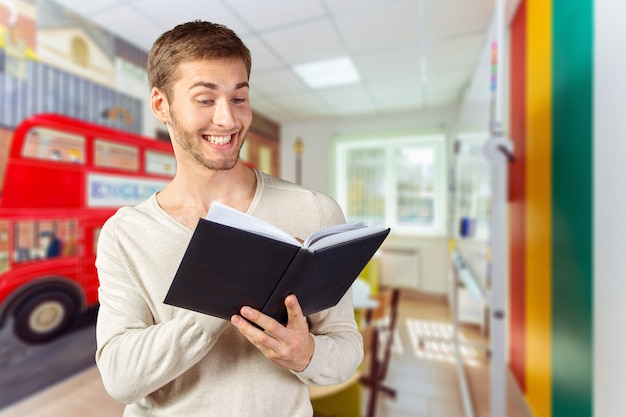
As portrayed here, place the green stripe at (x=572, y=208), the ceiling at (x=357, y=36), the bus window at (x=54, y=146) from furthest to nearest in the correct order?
the ceiling at (x=357, y=36)
the bus window at (x=54, y=146)
the green stripe at (x=572, y=208)

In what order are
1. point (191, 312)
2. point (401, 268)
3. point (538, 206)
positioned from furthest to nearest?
point (401, 268), point (538, 206), point (191, 312)

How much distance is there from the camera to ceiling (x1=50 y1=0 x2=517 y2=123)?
2104 millimetres

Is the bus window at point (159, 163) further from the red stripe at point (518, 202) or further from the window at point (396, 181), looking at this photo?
the window at point (396, 181)

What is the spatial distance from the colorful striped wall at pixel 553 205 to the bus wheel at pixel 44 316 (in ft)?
9.20

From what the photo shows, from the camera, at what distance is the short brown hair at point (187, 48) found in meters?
0.48

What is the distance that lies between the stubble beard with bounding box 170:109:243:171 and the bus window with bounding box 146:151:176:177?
6.76 feet

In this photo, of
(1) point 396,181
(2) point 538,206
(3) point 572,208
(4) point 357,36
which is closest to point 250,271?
(3) point 572,208

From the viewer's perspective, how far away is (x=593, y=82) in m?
1.14

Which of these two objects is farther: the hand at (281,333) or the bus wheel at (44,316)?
the bus wheel at (44,316)

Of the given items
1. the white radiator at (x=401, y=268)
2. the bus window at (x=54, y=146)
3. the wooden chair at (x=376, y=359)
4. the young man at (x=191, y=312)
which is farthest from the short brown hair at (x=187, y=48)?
the white radiator at (x=401, y=268)

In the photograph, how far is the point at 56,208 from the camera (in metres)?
1.98

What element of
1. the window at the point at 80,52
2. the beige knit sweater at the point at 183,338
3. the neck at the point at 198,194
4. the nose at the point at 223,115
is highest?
the window at the point at 80,52

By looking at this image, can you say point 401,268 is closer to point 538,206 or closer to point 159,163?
point 538,206

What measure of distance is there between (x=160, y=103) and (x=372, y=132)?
4.28 m
